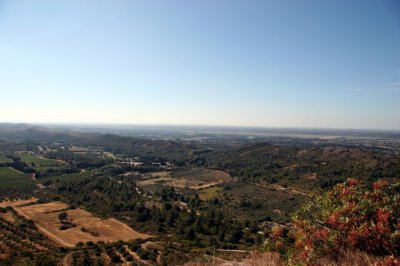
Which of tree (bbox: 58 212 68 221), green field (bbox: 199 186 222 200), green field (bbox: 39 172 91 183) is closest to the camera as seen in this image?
tree (bbox: 58 212 68 221)

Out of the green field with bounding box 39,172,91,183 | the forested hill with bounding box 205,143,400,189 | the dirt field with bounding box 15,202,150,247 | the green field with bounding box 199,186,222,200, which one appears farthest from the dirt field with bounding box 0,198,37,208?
the forested hill with bounding box 205,143,400,189

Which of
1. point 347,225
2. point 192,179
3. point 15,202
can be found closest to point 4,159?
point 15,202

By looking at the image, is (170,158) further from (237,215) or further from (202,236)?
(202,236)

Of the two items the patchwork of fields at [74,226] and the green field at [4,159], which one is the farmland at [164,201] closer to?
the patchwork of fields at [74,226]

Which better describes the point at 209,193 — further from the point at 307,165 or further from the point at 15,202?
the point at 15,202

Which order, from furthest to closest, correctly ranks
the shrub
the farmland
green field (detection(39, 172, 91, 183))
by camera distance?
green field (detection(39, 172, 91, 183))
the farmland
the shrub

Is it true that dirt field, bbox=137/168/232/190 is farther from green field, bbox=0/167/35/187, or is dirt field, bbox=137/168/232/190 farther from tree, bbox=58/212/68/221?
tree, bbox=58/212/68/221
